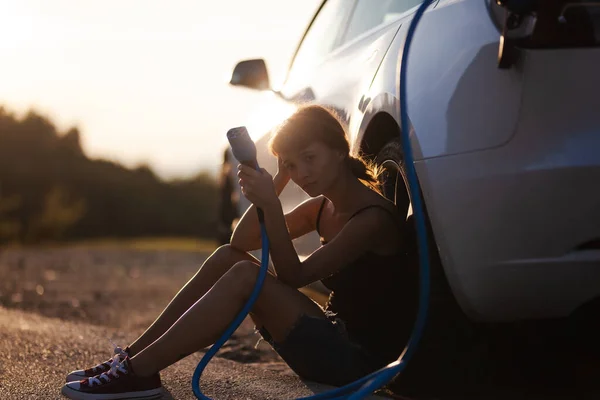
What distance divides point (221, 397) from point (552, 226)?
1.21 metres

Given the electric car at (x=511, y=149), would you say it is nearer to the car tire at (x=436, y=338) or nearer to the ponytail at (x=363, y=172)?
the car tire at (x=436, y=338)

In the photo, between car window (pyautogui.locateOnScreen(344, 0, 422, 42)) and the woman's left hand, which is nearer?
the woman's left hand

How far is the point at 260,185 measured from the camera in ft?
9.40

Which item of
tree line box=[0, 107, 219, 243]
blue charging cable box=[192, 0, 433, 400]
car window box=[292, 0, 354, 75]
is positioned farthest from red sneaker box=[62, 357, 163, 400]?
tree line box=[0, 107, 219, 243]

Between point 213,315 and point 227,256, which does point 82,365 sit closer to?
point 227,256

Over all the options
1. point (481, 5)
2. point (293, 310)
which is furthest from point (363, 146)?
point (481, 5)

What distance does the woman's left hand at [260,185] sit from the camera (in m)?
2.86

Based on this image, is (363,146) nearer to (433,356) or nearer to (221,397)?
(433,356)

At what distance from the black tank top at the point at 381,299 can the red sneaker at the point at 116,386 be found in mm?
676

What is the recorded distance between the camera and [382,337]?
288cm

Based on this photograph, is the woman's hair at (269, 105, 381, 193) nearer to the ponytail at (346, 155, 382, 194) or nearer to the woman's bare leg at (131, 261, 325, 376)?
the ponytail at (346, 155, 382, 194)

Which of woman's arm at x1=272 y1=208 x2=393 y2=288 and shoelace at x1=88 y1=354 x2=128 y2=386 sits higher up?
woman's arm at x1=272 y1=208 x2=393 y2=288

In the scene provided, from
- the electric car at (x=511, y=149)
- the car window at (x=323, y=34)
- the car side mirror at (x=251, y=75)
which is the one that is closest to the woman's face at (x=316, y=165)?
the electric car at (x=511, y=149)

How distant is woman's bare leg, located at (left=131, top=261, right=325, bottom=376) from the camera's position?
2.75 meters
